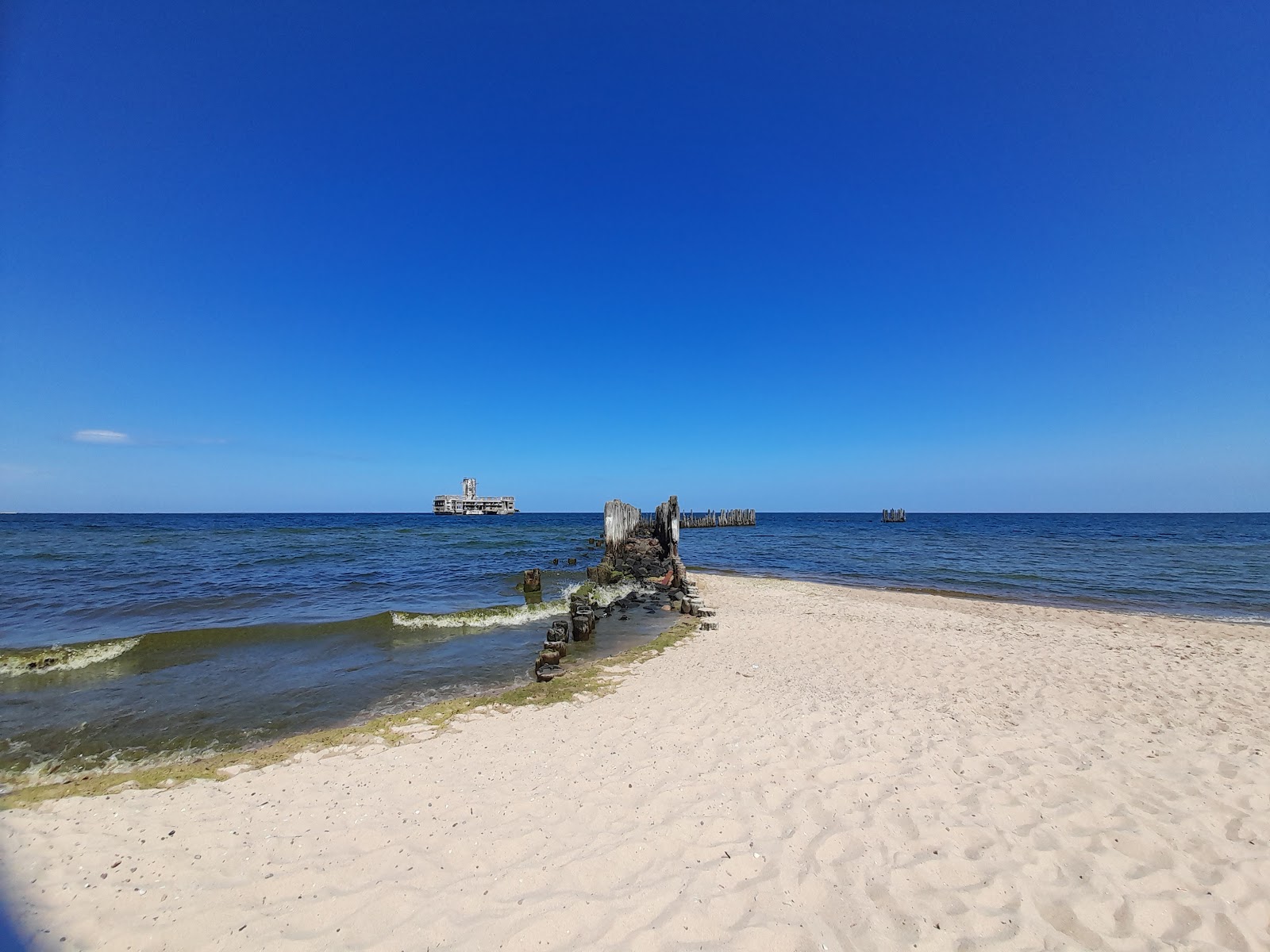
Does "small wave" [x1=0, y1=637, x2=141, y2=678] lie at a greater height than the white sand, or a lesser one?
lesser

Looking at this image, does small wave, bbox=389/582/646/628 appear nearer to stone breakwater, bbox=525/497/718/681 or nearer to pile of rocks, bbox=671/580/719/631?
stone breakwater, bbox=525/497/718/681

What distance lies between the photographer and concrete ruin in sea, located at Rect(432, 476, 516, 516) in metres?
89.2

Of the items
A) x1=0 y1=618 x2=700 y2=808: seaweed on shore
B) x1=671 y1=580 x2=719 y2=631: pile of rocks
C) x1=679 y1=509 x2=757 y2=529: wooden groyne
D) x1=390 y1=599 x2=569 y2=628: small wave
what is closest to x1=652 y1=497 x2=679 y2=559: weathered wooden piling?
x1=671 y1=580 x2=719 y2=631: pile of rocks

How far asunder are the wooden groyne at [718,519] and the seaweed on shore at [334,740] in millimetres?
63799

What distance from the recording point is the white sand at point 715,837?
3223 mm

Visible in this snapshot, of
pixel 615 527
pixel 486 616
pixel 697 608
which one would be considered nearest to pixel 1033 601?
pixel 697 608

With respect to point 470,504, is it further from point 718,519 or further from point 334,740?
point 334,740

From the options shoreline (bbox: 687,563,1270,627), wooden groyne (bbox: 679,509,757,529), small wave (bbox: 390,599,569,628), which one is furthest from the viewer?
wooden groyne (bbox: 679,509,757,529)

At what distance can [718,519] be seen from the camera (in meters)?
76.5

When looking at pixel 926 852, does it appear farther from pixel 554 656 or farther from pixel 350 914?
pixel 554 656

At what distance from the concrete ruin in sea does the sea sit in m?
56.4

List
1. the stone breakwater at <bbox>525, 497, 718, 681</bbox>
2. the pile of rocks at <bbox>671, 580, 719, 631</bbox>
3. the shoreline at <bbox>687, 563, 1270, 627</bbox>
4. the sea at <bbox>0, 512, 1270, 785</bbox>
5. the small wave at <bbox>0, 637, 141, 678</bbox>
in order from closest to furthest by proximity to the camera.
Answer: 1. the sea at <bbox>0, 512, 1270, 785</bbox>
2. the small wave at <bbox>0, 637, 141, 678</bbox>
3. the stone breakwater at <bbox>525, 497, 718, 681</bbox>
4. the pile of rocks at <bbox>671, 580, 719, 631</bbox>
5. the shoreline at <bbox>687, 563, 1270, 627</bbox>

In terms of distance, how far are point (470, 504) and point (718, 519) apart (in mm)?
45023

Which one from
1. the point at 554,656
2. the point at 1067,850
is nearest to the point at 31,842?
the point at 554,656
